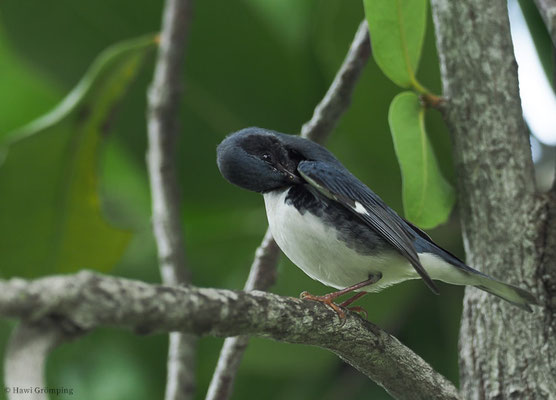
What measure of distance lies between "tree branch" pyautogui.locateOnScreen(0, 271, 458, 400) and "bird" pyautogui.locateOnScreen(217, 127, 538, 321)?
0.75 feet

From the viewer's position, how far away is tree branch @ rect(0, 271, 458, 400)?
963mm

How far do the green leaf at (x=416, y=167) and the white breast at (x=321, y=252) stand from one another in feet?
0.68

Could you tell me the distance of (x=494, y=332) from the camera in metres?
1.93

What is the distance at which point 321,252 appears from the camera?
1909 mm

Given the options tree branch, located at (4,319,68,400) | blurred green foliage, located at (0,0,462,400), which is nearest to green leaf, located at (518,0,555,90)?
blurred green foliage, located at (0,0,462,400)

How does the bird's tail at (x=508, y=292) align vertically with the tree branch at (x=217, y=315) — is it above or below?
above

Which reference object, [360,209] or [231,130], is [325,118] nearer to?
[360,209]

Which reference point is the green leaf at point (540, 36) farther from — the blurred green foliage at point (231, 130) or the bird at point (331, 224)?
the bird at point (331, 224)

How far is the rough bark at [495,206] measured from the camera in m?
1.88

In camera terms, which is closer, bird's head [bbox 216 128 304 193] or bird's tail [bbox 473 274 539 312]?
bird's tail [bbox 473 274 539 312]

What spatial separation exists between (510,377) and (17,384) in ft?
4.41

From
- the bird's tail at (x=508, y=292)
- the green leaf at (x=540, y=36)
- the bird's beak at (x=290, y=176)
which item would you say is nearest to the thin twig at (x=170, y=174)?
the bird's beak at (x=290, y=176)

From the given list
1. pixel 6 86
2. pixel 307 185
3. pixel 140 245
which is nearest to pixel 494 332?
pixel 307 185

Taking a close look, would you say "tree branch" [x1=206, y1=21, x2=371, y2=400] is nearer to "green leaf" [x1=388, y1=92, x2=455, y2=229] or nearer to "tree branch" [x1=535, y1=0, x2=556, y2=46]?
"green leaf" [x1=388, y1=92, x2=455, y2=229]
